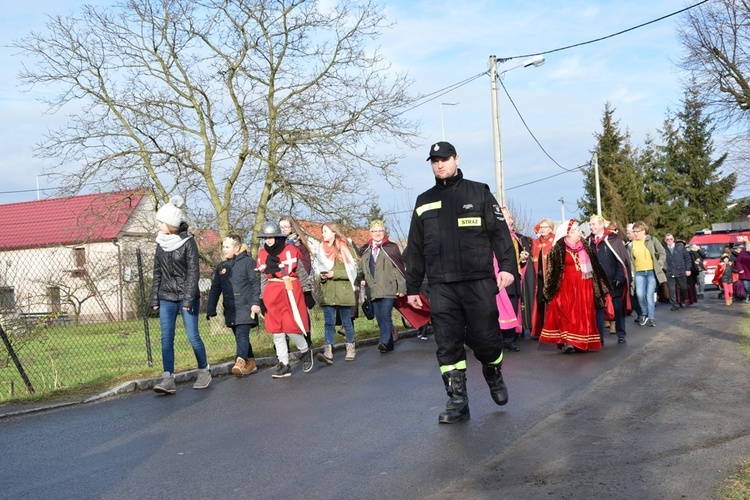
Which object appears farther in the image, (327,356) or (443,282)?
(327,356)

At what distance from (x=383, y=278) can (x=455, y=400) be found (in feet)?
22.1

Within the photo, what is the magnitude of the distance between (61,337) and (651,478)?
12468 millimetres

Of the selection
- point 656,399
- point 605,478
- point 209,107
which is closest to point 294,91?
point 209,107

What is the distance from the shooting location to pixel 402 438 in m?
6.48

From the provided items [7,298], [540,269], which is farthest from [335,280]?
[7,298]

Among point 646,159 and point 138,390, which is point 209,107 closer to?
point 138,390

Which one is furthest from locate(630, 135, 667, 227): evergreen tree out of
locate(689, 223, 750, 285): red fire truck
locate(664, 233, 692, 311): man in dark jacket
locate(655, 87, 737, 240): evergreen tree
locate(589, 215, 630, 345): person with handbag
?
locate(589, 215, 630, 345): person with handbag

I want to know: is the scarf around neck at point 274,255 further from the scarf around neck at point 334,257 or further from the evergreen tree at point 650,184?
the evergreen tree at point 650,184

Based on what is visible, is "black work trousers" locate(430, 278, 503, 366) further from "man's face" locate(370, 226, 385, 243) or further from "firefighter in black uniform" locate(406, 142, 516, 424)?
"man's face" locate(370, 226, 385, 243)

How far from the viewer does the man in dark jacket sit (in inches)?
878

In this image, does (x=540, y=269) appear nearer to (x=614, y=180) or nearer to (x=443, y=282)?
(x=443, y=282)

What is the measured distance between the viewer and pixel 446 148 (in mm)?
6855

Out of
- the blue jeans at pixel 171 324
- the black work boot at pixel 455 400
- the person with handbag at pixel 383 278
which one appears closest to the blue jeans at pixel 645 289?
the person with handbag at pixel 383 278

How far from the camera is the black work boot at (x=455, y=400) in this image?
22.6ft
